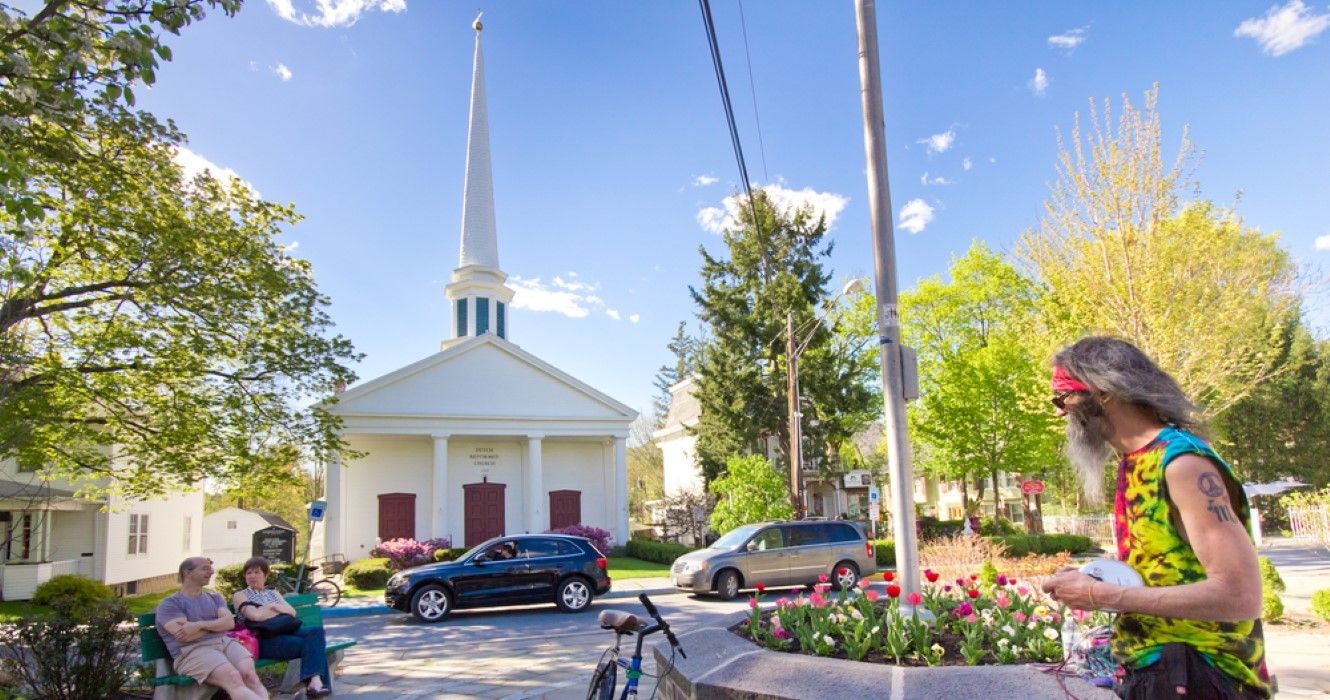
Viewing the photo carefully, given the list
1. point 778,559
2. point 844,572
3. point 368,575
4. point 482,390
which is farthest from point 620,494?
point 844,572

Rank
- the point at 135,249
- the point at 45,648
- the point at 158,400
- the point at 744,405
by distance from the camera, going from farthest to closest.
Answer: the point at 744,405, the point at 158,400, the point at 135,249, the point at 45,648

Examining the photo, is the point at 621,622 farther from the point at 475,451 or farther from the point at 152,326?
the point at 475,451

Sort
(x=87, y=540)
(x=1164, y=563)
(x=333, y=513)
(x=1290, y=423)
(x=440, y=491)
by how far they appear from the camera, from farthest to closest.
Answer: (x=1290, y=423), (x=440, y=491), (x=333, y=513), (x=87, y=540), (x=1164, y=563)

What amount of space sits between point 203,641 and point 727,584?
12.5 metres

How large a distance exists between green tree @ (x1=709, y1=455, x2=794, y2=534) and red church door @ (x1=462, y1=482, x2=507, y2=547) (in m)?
10.4

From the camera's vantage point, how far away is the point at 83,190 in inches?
524

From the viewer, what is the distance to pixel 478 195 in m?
36.3

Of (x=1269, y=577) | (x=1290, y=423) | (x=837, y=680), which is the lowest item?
(x=1269, y=577)

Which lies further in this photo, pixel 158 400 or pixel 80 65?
pixel 158 400

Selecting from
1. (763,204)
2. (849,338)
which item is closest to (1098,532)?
(849,338)

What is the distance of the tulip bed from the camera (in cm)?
479

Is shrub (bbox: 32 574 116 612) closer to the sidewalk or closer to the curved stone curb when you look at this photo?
the curved stone curb

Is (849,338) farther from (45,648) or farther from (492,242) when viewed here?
(45,648)

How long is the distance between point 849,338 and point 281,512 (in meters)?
47.3
